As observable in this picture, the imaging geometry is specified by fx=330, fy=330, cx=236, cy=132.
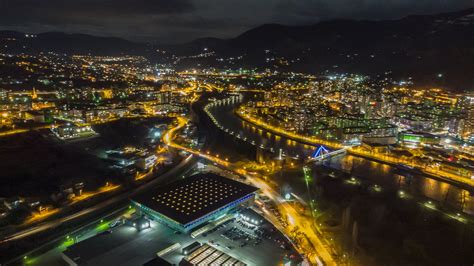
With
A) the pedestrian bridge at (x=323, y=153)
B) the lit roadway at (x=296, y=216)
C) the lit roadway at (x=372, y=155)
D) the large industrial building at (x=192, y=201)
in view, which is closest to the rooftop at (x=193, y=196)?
the large industrial building at (x=192, y=201)

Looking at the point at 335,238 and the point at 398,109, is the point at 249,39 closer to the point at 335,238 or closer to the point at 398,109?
the point at 398,109

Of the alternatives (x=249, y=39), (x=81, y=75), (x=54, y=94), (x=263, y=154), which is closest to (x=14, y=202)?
(x=263, y=154)

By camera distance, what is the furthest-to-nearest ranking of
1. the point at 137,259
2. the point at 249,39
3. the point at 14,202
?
1. the point at 249,39
2. the point at 14,202
3. the point at 137,259

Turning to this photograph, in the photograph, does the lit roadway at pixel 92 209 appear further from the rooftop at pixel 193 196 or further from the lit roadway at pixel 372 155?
the lit roadway at pixel 372 155

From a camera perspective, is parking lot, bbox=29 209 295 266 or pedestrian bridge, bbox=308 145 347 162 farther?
pedestrian bridge, bbox=308 145 347 162

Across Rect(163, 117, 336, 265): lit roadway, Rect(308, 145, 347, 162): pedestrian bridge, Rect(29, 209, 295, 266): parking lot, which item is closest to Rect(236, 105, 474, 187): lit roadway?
Rect(308, 145, 347, 162): pedestrian bridge

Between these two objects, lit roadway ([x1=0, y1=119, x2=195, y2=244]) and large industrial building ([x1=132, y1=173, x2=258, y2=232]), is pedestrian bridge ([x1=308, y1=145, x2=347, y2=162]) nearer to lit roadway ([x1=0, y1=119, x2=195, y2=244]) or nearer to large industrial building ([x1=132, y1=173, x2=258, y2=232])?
lit roadway ([x1=0, y1=119, x2=195, y2=244])

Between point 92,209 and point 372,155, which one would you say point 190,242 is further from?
point 372,155
